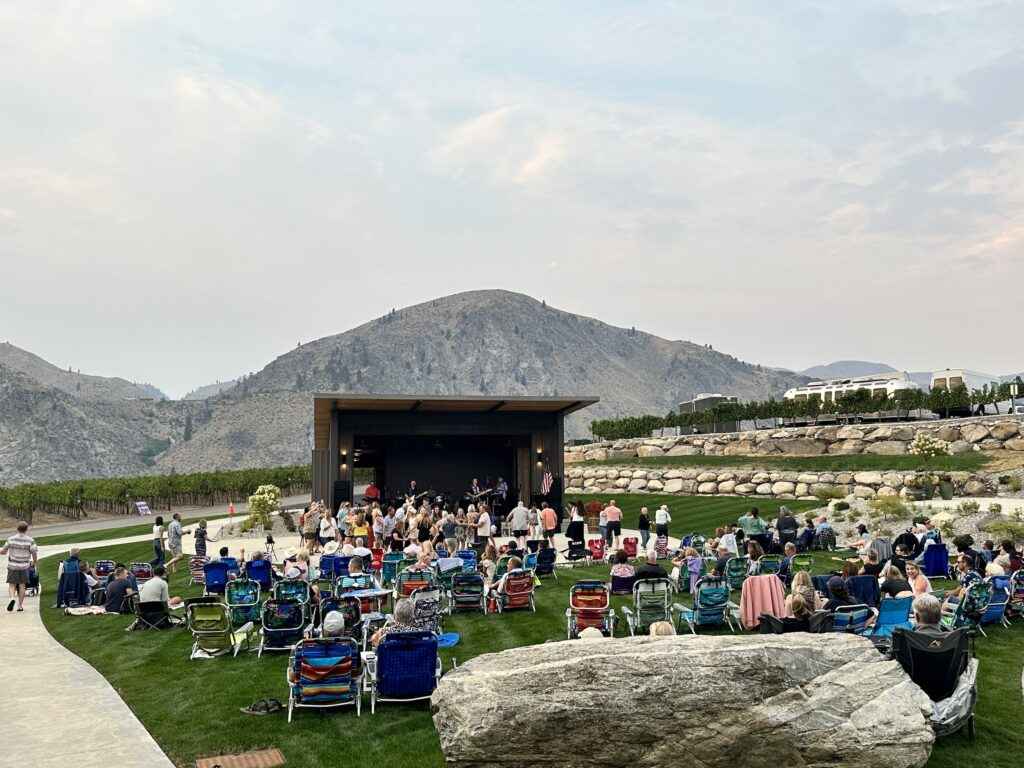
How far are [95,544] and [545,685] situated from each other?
2907 cm

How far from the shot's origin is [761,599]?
1045 cm

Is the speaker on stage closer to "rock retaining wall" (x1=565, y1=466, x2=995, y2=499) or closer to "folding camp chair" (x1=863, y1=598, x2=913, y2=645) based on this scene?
"rock retaining wall" (x1=565, y1=466, x2=995, y2=499)

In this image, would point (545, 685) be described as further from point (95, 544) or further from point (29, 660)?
point (95, 544)

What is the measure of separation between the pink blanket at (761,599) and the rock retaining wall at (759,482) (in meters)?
16.9

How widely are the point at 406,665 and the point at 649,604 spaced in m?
4.11

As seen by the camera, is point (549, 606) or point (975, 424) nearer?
point (549, 606)

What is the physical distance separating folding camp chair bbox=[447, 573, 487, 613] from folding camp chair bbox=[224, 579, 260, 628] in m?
3.04

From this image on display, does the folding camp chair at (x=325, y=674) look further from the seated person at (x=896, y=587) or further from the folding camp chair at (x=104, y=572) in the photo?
the folding camp chair at (x=104, y=572)

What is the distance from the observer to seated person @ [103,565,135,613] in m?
14.1

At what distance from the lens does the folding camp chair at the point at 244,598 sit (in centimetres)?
1173

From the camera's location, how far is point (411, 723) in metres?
7.66

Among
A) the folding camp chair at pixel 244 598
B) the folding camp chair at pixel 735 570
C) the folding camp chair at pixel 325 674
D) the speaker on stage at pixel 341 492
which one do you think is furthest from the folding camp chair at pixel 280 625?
the speaker on stage at pixel 341 492

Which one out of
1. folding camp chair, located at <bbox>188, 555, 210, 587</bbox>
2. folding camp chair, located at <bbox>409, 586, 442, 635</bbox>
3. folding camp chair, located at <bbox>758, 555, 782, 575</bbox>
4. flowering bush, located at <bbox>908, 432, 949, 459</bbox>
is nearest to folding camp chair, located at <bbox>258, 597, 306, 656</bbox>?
folding camp chair, located at <bbox>409, 586, 442, 635</bbox>

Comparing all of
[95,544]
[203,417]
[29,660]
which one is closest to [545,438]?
[95,544]
